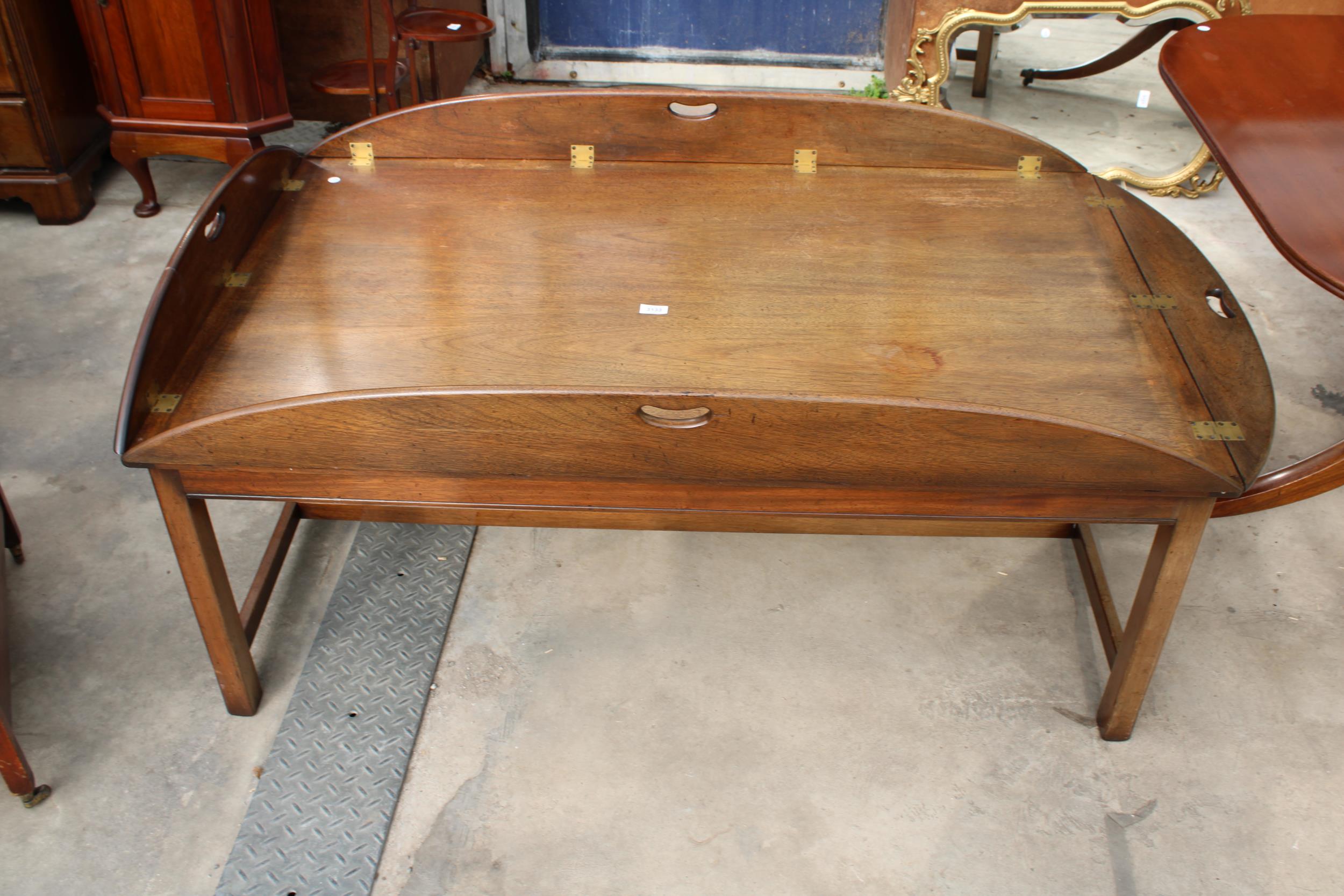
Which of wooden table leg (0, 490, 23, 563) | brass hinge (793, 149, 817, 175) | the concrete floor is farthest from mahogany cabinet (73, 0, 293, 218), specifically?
brass hinge (793, 149, 817, 175)

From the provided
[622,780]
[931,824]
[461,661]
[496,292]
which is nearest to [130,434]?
[496,292]

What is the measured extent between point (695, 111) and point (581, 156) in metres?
0.29

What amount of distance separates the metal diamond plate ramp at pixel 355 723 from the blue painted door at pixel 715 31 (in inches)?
125

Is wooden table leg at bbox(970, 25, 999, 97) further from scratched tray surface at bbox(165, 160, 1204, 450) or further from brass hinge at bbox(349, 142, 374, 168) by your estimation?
brass hinge at bbox(349, 142, 374, 168)

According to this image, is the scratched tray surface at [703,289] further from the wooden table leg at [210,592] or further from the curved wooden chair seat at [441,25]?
the curved wooden chair seat at [441,25]

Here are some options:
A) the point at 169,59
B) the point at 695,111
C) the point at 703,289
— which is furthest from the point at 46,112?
the point at 703,289

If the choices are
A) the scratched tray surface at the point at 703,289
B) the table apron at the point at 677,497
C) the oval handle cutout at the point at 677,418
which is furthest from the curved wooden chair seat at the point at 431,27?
the oval handle cutout at the point at 677,418

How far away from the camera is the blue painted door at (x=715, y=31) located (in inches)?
192

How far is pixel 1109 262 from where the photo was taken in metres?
2.15

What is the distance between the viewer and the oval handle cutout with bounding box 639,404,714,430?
1.62 m

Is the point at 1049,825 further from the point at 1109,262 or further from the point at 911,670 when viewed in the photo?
the point at 1109,262

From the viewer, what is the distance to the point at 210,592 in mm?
1920

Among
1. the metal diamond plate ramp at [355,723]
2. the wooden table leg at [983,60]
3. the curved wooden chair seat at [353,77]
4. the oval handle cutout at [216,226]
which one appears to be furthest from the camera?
the wooden table leg at [983,60]

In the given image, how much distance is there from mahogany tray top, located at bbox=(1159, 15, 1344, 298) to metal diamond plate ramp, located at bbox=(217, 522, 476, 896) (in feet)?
6.08
